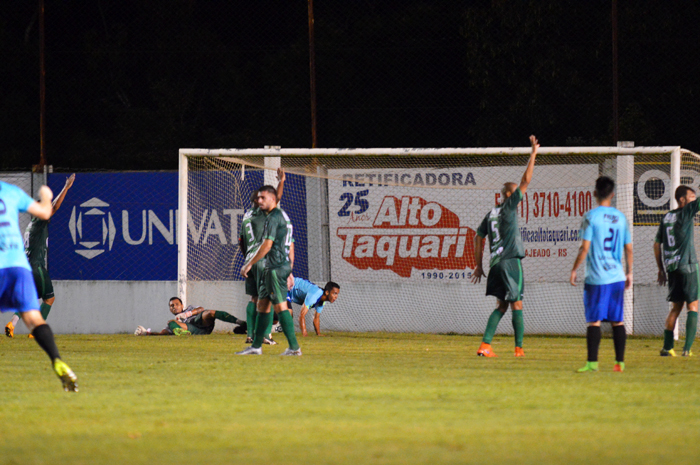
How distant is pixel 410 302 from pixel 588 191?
3254mm

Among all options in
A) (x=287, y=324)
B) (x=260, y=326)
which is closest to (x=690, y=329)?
(x=287, y=324)

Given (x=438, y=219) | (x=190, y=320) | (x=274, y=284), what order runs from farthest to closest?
(x=438, y=219) < (x=190, y=320) < (x=274, y=284)

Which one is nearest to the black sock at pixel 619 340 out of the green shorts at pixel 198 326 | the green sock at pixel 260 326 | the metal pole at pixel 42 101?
the green sock at pixel 260 326

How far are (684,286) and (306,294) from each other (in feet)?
18.8

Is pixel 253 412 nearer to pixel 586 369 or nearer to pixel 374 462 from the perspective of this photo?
pixel 374 462

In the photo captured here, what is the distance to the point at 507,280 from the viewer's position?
Answer: 11.1 metres

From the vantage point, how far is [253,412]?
6773mm

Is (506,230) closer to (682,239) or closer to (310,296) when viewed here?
(682,239)

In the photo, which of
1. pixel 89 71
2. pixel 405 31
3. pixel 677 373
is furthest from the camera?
pixel 89 71

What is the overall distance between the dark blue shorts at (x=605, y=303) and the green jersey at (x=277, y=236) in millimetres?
3471

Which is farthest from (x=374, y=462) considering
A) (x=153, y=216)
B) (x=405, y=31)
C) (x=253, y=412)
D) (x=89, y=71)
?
(x=89, y=71)

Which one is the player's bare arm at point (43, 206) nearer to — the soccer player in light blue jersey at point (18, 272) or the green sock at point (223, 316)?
the soccer player in light blue jersey at point (18, 272)

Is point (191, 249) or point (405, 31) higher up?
point (405, 31)

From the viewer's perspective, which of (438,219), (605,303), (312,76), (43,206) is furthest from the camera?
(312,76)
